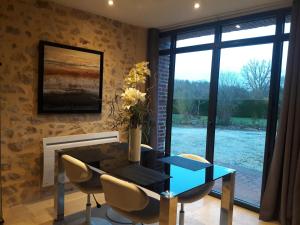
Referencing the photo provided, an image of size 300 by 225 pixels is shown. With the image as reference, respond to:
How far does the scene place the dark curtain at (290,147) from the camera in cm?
272

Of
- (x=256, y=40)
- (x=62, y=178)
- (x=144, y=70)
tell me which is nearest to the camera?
(x=144, y=70)

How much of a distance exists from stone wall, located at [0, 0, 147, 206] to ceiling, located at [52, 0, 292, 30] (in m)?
0.25

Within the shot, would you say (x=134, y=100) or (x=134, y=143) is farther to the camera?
(x=134, y=143)

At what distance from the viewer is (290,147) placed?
9.16 feet

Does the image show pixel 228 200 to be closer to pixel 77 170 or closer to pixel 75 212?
pixel 77 170

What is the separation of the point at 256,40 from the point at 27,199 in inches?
137

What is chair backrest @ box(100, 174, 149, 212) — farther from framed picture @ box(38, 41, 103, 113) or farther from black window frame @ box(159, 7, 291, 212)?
framed picture @ box(38, 41, 103, 113)

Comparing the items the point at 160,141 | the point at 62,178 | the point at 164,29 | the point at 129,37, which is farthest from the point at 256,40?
the point at 62,178

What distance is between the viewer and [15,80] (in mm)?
2984

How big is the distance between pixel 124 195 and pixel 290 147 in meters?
1.96

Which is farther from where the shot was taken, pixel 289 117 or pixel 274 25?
pixel 274 25

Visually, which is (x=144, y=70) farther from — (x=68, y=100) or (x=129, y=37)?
(x=129, y=37)

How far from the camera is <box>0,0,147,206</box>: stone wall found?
2.93m

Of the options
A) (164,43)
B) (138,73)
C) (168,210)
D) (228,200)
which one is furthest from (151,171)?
(164,43)
